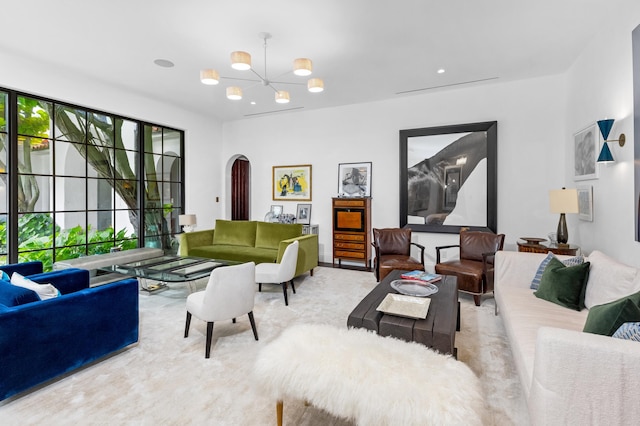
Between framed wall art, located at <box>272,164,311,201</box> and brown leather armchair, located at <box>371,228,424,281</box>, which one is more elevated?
framed wall art, located at <box>272,164,311,201</box>

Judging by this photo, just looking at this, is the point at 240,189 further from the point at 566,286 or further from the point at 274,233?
the point at 566,286

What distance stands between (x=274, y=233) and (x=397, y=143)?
8.68 feet

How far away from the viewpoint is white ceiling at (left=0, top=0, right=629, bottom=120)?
294 centimetres

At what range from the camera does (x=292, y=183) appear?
659 cm

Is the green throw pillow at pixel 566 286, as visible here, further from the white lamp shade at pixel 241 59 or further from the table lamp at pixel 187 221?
the table lamp at pixel 187 221

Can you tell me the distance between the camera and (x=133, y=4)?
2.89m

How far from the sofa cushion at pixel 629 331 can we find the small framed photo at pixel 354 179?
14.7ft

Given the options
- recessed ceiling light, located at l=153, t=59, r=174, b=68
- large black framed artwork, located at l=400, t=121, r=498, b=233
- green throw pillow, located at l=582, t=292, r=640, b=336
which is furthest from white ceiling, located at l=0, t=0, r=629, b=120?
green throw pillow, located at l=582, t=292, r=640, b=336

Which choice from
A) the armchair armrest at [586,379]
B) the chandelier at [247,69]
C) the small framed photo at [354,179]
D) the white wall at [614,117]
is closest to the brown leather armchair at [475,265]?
the white wall at [614,117]

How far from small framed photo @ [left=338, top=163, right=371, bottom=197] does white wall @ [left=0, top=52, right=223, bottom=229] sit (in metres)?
2.92

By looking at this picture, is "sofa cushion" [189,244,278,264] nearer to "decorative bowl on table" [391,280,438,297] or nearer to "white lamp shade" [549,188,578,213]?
"decorative bowl on table" [391,280,438,297]

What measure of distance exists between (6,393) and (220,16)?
130 inches

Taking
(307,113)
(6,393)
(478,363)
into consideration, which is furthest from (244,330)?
(307,113)

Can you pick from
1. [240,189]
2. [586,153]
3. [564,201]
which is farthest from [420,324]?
[240,189]
